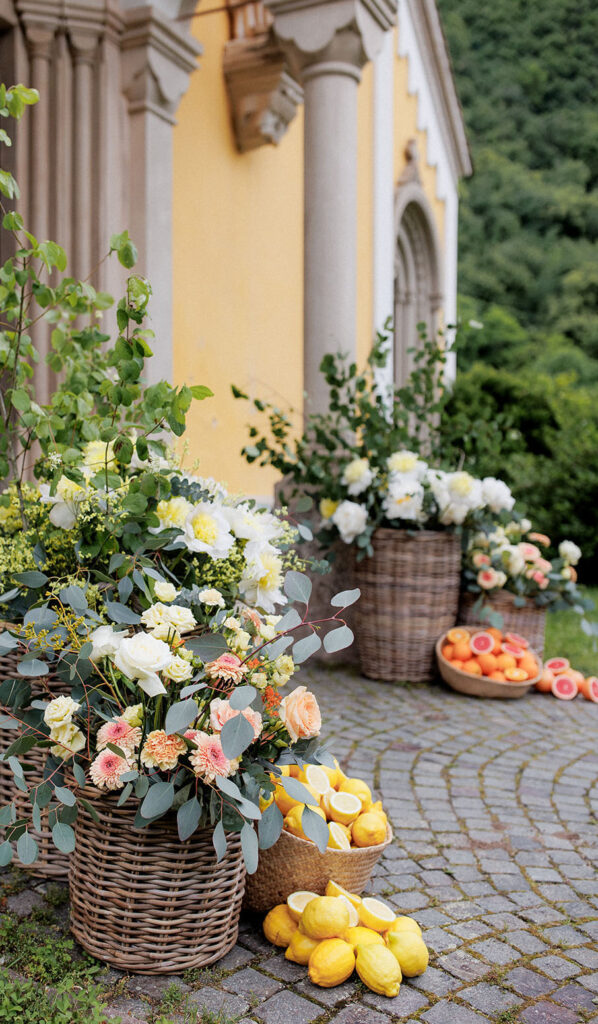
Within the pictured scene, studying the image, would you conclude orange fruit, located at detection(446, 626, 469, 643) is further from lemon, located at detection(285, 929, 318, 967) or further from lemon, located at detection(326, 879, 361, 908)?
lemon, located at detection(285, 929, 318, 967)

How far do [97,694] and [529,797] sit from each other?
1.81m

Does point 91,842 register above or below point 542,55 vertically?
below

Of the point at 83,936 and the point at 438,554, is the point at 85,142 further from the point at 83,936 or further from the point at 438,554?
the point at 83,936

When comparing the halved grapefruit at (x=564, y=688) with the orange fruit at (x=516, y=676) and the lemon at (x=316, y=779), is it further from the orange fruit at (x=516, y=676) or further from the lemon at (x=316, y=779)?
the lemon at (x=316, y=779)

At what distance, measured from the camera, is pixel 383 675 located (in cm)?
468

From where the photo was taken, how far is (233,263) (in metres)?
6.94

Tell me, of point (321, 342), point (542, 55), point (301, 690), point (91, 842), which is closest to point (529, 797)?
point (301, 690)

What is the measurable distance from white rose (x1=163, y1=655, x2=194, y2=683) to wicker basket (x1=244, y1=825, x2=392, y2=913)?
0.59 metres

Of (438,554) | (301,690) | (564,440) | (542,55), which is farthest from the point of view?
(542,55)

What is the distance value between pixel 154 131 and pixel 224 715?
4.46 m

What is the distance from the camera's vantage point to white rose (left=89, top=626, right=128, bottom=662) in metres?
1.87

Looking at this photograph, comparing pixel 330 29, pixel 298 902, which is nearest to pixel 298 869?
pixel 298 902

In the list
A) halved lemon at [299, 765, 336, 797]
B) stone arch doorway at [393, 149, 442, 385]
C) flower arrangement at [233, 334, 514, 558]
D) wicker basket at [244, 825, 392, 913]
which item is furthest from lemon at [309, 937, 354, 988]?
stone arch doorway at [393, 149, 442, 385]

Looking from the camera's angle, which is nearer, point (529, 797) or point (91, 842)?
point (91, 842)
